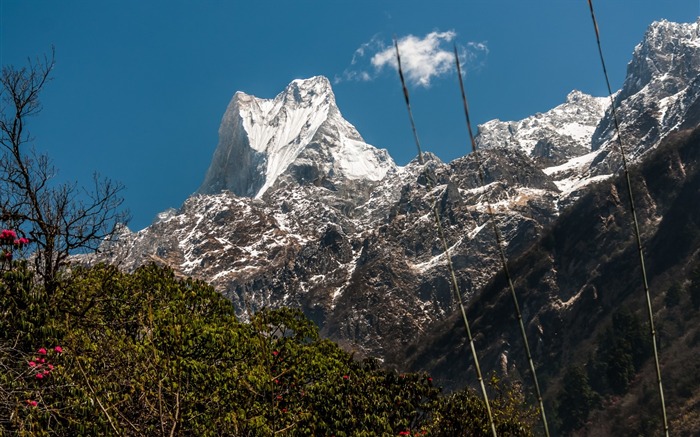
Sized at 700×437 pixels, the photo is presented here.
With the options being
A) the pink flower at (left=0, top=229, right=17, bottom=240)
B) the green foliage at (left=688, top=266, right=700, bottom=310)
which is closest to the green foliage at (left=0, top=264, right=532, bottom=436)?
the pink flower at (left=0, top=229, right=17, bottom=240)

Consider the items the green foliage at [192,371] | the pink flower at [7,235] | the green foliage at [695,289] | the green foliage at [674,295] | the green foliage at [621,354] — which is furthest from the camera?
the green foliage at [674,295]

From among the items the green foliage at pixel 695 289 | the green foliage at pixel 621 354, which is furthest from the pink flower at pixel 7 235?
the green foliage at pixel 695 289

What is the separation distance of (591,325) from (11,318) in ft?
632

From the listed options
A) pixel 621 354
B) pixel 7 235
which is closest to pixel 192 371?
pixel 7 235

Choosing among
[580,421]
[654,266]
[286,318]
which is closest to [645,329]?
[580,421]

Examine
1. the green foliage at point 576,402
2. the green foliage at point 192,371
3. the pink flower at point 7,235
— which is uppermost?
the pink flower at point 7,235

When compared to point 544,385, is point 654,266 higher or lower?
higher

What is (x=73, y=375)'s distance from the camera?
56.4 ft

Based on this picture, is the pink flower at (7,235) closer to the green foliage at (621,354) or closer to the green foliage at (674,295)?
the green foliage at (621,354)

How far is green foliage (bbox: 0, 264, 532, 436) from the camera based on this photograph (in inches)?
590

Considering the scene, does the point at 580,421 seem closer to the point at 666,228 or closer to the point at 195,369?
the point at 666,228

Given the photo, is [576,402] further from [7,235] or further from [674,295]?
[7,235]

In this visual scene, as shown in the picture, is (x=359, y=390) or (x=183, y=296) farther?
(x=183, y=296)

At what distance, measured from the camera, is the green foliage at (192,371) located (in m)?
15.0
